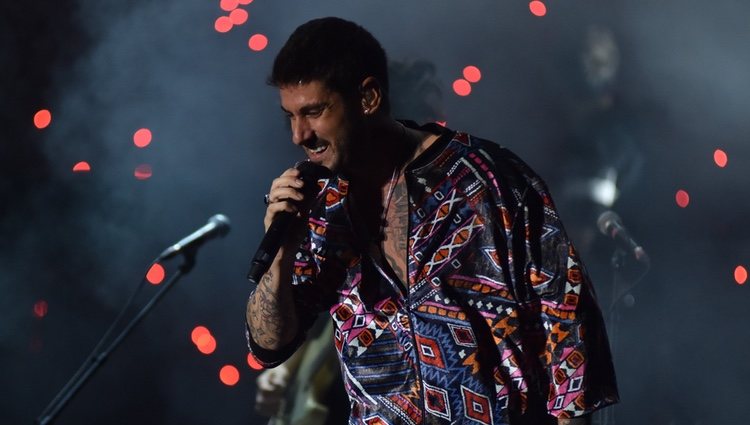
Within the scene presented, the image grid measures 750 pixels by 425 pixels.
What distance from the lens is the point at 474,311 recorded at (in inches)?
77.3

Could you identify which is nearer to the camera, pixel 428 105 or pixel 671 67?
pixel 428 105

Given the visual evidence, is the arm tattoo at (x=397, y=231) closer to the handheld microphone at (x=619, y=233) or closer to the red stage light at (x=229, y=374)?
the handheld microphone at (x=619, y=233)

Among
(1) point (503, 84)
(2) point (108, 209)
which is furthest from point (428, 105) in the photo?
(2) point (108, 209)

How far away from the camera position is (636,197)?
15.7 feet

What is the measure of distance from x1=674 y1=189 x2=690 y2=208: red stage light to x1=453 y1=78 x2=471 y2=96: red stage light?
1434mm

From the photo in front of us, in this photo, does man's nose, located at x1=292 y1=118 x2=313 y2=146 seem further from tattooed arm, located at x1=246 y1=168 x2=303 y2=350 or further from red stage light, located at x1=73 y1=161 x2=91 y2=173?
red stage light, located at x1=73 y1=161 x2=91 y2=173

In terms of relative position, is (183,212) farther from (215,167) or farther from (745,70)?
(745,70)

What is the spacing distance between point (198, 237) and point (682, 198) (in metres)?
3.20

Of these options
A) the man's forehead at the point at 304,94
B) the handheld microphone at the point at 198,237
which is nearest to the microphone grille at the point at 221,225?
the handheld microphone at the point at 198,237

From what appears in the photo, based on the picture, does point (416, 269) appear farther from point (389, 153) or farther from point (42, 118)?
point (42, 118)

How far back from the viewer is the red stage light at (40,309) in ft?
13.7

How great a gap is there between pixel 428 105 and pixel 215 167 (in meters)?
1.35

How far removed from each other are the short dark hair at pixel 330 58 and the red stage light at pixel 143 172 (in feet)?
7.74

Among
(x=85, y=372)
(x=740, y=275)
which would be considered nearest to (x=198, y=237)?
(x=85, y=372)
